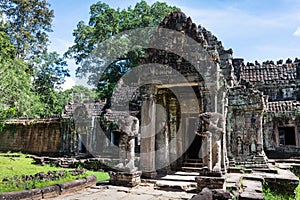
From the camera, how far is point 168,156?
10.0 meters

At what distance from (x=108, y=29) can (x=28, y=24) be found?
32.5 feet

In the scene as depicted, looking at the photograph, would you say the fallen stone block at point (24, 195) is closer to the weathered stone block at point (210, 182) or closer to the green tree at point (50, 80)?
the weathered stone block at point (210, 182)

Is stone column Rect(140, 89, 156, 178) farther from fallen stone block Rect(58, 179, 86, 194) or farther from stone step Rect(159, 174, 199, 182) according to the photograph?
fallen stone block Rect(58, 179, 86, 194)

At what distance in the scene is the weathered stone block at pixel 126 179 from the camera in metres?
7.86

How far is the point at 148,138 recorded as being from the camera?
9039 millimetres

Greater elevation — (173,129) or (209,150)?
(173,129)

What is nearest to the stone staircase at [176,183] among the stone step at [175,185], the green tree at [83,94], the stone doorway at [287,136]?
the stone step at [175,185]

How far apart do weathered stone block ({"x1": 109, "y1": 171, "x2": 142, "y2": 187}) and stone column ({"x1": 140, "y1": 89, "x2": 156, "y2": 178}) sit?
0.68 metres

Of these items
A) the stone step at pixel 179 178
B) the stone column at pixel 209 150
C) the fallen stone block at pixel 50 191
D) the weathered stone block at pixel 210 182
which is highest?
the stone column at pixel 209 150

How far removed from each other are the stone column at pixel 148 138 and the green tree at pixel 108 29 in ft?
43.9

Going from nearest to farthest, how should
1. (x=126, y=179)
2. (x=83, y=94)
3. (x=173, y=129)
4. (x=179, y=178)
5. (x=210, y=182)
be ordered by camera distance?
1. (x=210, y=182)
2. (x=126, y=179)
3. (x=179, y=178)
4. (x=173, y=129)
5. (x=83, y=94)

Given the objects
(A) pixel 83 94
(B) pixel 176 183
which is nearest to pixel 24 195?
(B) pixel 176 183

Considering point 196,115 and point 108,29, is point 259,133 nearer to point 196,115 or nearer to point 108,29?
point 196,115

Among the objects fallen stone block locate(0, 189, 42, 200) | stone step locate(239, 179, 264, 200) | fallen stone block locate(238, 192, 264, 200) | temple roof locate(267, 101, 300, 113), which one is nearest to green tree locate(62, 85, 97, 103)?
temple roof locate(267, 101, 300, 113)
